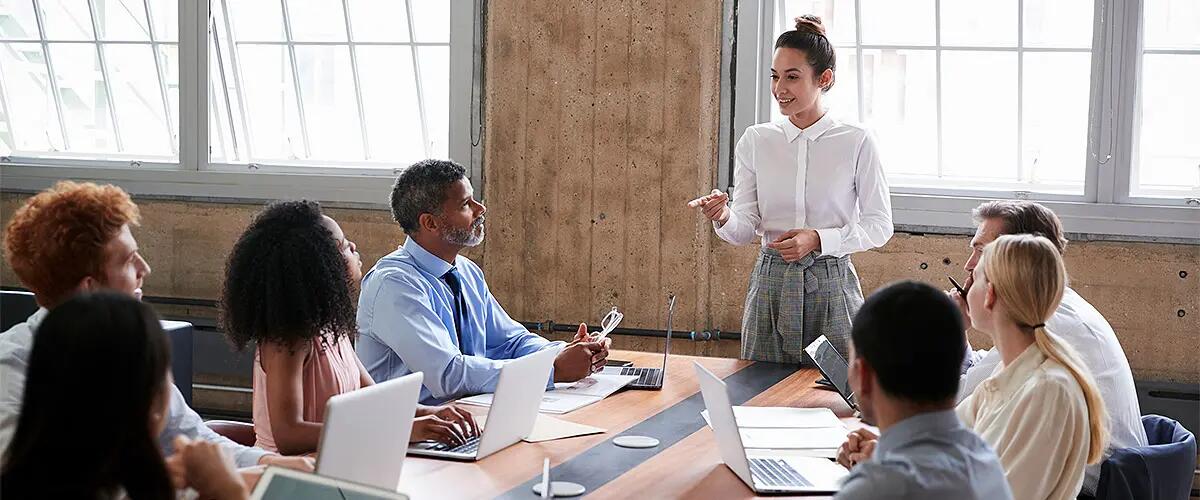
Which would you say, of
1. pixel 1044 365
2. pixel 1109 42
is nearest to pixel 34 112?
pixel 1109 42

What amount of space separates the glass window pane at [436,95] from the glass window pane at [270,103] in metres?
0.69

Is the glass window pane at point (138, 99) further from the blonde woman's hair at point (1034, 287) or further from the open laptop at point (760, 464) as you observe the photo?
the blonde woman's hair at point (1034, 287)

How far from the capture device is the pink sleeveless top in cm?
266

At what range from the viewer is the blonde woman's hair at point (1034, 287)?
2.32 m

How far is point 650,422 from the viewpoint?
288cm

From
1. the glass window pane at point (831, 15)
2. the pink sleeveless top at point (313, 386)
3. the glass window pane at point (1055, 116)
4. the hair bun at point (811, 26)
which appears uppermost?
the glass window pane at point (831, 15)

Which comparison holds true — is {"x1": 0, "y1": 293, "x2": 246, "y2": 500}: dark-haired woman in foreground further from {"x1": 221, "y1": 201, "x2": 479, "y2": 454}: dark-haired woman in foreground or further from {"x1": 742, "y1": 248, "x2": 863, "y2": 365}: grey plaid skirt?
{"x1": 742, "y1": 248, "x2": 863, "y2": 365}: grey plaid skirt

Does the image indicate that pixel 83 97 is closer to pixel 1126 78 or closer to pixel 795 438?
pixel 795 438

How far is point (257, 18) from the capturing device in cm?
583

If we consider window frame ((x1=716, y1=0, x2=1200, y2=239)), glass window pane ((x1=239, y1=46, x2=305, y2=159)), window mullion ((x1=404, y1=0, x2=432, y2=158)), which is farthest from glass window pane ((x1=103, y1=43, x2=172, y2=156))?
window frame ((x1=716, y1=0, x2=1200, y2=239))

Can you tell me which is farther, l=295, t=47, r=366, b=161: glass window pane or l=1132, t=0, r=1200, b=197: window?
l=295, t=47, r=366, b=161: glass window pane

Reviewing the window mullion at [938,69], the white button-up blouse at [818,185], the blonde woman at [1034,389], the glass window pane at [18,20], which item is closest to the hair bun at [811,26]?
the white button-up blouse at [818,185]

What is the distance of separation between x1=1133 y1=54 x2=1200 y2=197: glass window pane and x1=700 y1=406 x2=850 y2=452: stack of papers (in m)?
2.50

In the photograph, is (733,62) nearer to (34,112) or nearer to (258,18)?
(258,18)
